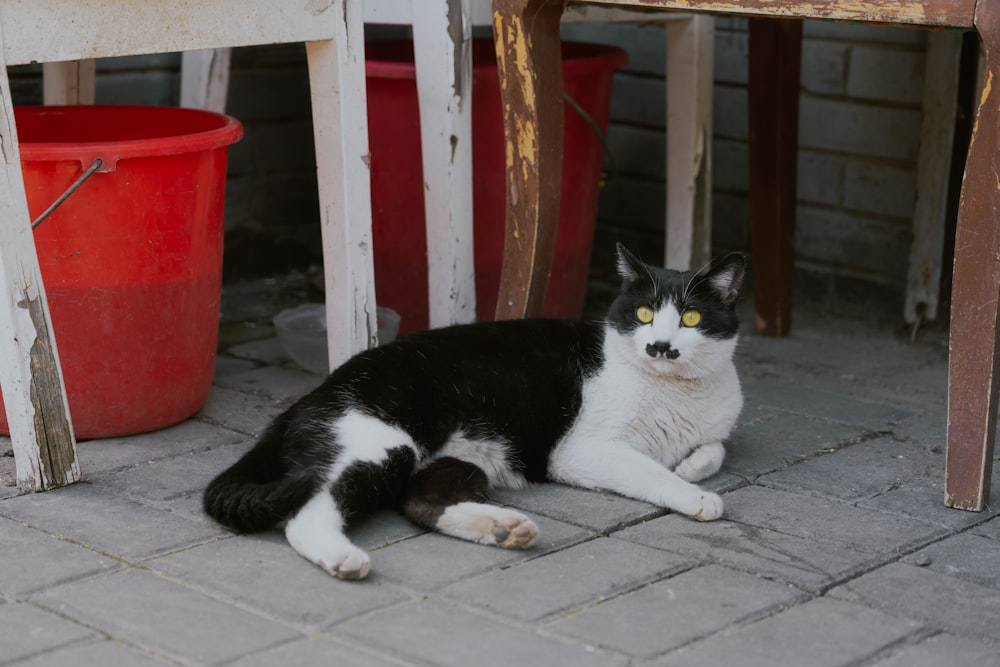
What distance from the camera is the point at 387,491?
219cm

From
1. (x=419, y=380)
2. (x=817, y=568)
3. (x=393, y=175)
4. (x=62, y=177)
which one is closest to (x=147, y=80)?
(x=393, y=175)

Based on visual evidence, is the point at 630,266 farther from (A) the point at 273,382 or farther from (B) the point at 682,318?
(A) the point at 273,382

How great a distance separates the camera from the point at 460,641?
176 cm

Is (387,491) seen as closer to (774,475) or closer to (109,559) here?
(109,559)

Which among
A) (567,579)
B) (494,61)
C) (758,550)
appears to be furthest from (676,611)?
(494,61)

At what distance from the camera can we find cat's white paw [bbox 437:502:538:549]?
205 centimetres

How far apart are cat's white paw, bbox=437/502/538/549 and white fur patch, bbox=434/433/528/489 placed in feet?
0.69

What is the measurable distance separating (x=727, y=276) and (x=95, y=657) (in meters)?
1.32

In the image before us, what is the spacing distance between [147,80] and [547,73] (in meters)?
1.58

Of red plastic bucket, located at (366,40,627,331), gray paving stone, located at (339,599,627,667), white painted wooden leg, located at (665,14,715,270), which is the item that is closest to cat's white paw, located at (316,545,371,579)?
gray paving stone, located at (339,599,627,667)

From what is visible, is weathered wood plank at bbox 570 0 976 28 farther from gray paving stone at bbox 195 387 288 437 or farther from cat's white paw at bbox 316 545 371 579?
gray paving stone at bbox 195 387 288 437

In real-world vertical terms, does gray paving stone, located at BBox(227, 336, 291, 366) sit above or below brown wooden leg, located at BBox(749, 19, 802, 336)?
below

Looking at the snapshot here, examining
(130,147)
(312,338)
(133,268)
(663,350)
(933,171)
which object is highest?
(130,147)

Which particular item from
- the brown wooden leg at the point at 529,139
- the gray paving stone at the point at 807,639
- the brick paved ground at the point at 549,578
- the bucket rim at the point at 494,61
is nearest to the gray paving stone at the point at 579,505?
the brick paved ground at the point at 549,578
